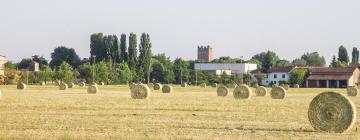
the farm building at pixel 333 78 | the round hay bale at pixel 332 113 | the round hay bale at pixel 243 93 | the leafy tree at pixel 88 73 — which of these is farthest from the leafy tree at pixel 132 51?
the round hay bale at pixel 332 113

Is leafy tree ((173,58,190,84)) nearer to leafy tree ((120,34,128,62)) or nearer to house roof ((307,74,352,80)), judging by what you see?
leafy tree ((120,34,128,62))

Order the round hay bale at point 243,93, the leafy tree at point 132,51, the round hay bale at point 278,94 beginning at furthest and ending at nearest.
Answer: the leafy tree at point 132,51
the round hay bale at point 278,94
the round hay bale at point 243,93

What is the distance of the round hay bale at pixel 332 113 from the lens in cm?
2413

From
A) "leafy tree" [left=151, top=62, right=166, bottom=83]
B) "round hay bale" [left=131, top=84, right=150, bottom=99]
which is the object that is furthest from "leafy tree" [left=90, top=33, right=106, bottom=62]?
"round hay bale" [left=131, top=84, right=150, bottom=99]

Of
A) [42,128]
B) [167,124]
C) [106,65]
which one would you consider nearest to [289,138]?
[167,124]

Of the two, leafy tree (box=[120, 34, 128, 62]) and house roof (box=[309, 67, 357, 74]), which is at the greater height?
leafy tree (box=[120, 34, 128, 62])

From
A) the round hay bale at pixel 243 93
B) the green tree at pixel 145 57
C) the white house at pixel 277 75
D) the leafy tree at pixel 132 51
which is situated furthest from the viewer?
the white house at pixel 277 75

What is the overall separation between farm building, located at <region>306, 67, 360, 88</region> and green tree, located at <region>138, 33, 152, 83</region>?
107 ft

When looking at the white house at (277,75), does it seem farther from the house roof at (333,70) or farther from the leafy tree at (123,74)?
the leafy tree at (123,74)

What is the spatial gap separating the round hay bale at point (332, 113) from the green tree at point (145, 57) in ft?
404

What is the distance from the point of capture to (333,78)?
14200 centimetres

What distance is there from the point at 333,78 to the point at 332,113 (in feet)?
393

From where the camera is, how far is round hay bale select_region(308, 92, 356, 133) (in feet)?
79.2

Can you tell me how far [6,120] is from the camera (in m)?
27.0
